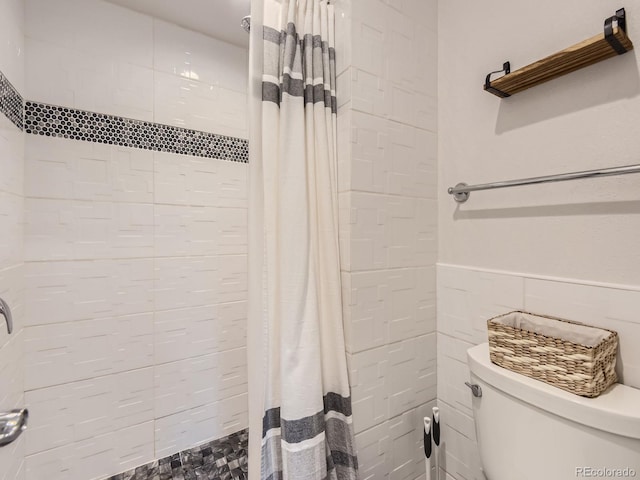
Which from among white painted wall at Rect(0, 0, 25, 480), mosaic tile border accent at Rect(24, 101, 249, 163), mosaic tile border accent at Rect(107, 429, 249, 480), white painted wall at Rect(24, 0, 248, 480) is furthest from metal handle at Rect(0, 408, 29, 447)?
mosaic tile border accent at Rect(24, 101, 249, 163)

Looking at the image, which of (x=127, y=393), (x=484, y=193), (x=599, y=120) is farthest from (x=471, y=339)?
(x=127, y=393)

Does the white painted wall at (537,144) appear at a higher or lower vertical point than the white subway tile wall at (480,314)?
higher

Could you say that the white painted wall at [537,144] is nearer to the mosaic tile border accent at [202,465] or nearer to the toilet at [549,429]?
the toilet at [549,429]

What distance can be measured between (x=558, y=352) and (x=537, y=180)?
0.45 m

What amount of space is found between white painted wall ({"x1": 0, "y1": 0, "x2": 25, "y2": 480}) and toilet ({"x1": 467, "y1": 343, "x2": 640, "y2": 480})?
144cm

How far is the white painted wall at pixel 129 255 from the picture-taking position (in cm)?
108

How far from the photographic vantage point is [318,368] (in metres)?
0.83

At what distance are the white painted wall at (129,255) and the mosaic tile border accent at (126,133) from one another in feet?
0.11

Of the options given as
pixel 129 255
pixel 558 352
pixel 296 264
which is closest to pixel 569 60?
pixel 558 352

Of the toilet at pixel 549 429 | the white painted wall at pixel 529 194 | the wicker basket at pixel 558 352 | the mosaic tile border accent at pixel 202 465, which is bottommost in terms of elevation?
→ the mosaic tile border accent at pixel 202 465

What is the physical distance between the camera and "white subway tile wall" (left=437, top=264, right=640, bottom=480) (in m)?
0.68

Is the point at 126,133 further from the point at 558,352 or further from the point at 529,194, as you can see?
the point at 558,352

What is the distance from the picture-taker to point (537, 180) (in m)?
0.77

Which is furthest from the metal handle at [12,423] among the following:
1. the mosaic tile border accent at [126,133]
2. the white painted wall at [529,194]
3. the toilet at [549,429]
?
the white painted wall at [529,194]
